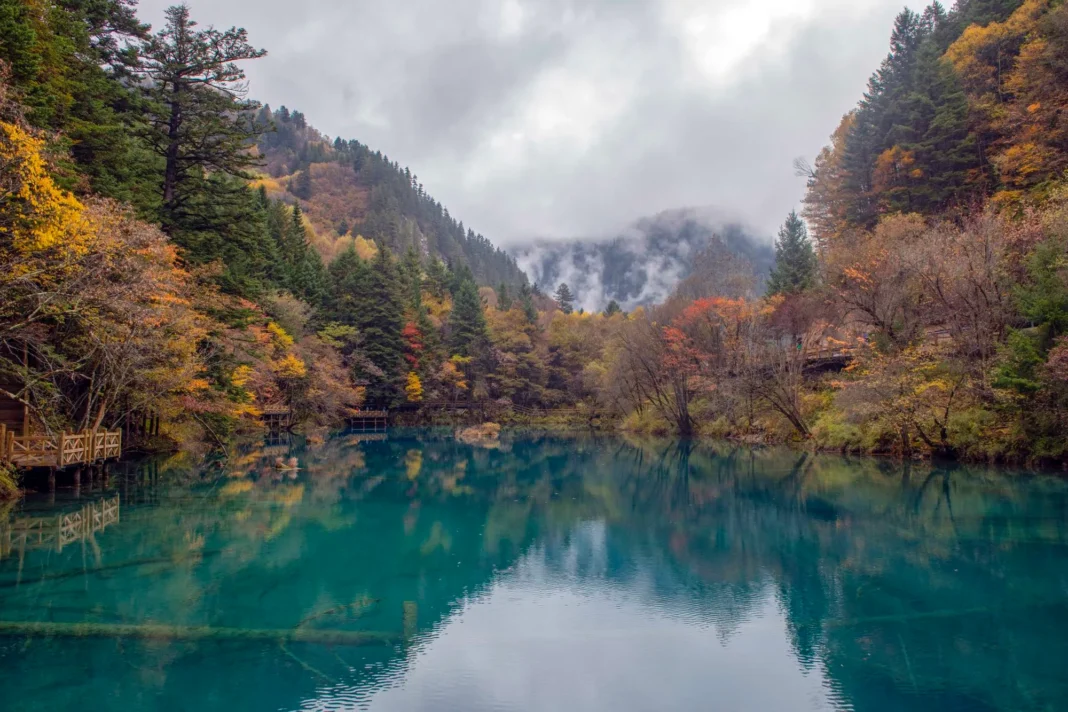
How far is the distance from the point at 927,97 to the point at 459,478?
107 feet

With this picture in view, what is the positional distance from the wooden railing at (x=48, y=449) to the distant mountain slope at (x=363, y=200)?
91.3m

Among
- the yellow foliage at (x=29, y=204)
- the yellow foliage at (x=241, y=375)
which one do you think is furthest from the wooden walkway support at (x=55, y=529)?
the yellow foliage at (x=241, y=375)

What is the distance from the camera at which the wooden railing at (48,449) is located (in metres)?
16.8

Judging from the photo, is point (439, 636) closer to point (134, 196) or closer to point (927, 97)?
point (134, 196)

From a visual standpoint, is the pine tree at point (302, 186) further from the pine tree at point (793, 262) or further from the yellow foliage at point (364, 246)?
the pine tree at point (793, 262)

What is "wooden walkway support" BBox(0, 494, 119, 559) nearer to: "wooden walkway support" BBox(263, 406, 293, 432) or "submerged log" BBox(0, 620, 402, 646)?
"submerged log" BBox(0, 620, 402, 646)

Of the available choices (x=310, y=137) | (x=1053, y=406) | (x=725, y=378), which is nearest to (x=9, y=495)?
(x=1053, y=406)

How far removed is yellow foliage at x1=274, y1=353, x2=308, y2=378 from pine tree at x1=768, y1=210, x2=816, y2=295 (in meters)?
32.7

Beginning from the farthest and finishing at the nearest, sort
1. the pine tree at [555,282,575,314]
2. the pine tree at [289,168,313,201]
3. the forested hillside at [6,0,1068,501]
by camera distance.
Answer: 1. the pine tree at [289,168,313,201]
2. the pine tree at [555,282,575,314]
3. the forested hillside at [6,0,1068,501]

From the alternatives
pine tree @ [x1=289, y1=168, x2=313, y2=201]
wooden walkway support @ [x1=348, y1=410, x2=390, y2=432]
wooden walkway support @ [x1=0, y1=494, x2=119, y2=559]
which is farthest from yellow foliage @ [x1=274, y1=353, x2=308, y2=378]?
pine tree @ [x1=289, y1=168, x2=313, y2=201]

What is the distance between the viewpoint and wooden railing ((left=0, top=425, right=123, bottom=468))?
16.8 m

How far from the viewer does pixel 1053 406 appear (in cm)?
1991

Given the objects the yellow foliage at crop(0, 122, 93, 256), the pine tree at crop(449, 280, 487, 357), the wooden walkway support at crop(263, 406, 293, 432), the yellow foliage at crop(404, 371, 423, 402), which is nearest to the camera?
the yellow foliage at crop(0, 122, 93, 256)

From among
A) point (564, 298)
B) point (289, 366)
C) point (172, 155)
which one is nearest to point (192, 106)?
point (172, 155)
